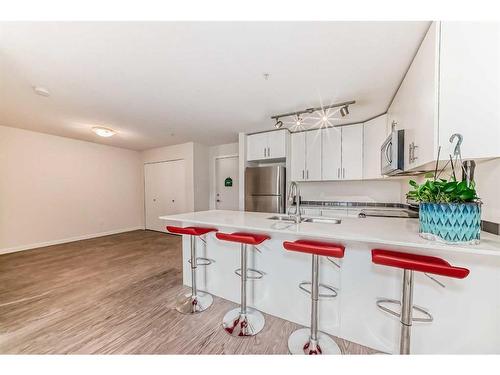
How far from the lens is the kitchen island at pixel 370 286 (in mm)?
1165

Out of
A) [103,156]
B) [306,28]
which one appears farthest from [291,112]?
[103,156]

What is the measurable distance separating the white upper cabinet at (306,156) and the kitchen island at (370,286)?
208 centimetres

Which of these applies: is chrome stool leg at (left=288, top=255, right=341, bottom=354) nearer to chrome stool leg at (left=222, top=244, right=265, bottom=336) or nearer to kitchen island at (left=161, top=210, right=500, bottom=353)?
Answer: kitchen island at (left=161, top=210, right=500, bottom=353)

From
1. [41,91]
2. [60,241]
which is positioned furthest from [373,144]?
[60,241]

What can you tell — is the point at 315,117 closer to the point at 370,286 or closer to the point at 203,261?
the point at 370,286

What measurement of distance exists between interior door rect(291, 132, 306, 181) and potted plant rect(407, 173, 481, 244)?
2576 mm

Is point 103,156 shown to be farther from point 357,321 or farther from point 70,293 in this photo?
point 357,321

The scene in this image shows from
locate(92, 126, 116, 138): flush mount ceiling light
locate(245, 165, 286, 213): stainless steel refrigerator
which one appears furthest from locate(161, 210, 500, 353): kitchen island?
locate(92, 126, 116, 138): flush mount ceiling light

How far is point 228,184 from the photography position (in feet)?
16.2

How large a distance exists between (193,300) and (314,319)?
1.24 metres

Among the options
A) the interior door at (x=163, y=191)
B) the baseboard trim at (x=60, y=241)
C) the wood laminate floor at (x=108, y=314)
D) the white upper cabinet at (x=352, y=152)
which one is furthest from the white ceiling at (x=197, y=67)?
the baseboard trim at (x=60, y=241)

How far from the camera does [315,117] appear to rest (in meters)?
3.12

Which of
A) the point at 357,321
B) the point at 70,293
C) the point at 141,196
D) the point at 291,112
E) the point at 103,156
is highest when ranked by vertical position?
the point at 291,112
